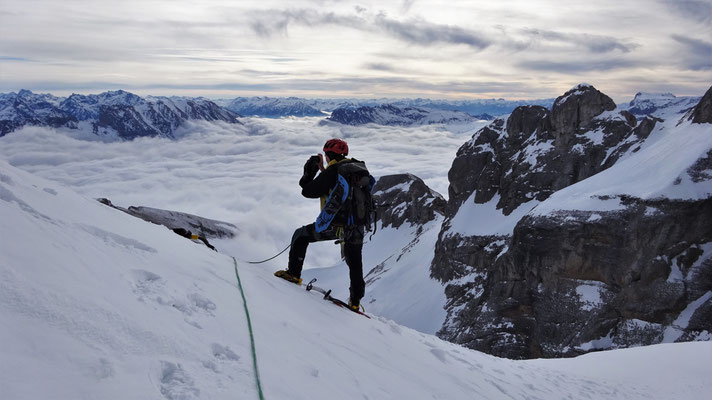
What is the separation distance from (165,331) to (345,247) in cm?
497

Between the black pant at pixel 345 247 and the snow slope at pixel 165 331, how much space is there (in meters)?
0.64

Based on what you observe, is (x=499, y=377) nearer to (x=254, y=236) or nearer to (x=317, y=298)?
(x=317, y=298)

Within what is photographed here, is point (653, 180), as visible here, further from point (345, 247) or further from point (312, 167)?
point (312, 167)

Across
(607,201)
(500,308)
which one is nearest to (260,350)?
(607,201)

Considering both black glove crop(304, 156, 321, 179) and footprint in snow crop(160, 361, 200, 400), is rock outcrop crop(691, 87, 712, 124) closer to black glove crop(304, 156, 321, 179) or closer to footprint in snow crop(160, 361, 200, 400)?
black glove crop(304, 156, 321, 179)

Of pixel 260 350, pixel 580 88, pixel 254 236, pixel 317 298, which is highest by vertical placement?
pixel 580 88

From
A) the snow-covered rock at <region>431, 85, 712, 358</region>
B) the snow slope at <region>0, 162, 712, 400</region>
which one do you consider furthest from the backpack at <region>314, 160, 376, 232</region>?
the snow-covered rock at <region>431, 85, 712, 358</region>

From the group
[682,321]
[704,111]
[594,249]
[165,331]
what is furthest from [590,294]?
[165,331]

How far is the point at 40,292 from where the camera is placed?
3.73 m

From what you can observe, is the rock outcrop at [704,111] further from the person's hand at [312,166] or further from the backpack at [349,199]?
the person's hand at [312,166]

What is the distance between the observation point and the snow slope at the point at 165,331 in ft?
10.9

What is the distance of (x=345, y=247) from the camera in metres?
8.96

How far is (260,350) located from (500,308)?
44346 millimetres

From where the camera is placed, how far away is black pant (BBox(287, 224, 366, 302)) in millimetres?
8766
